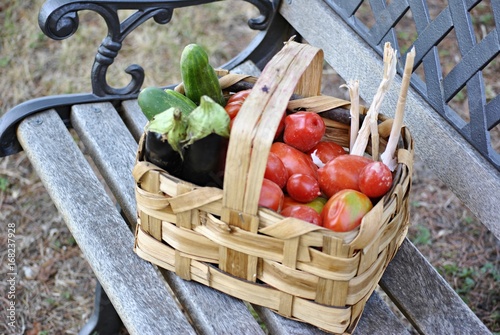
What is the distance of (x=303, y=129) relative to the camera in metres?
1.19

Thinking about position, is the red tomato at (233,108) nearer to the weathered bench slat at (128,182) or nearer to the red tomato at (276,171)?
the red tomato at (276,171)

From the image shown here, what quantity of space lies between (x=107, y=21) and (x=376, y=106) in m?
0.73

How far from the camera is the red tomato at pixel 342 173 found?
1121 millimetres

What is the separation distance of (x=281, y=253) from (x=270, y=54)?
98 cm

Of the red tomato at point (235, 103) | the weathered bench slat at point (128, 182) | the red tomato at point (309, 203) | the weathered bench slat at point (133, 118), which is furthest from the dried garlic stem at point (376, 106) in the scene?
the weathered bench slat at point (133, 118)

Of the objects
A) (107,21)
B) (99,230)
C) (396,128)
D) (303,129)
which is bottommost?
(99,230)

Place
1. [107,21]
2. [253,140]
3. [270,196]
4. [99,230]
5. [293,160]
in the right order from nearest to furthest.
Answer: [253,140] < [270,196] < [293,160] < [99,230] < [107,21]

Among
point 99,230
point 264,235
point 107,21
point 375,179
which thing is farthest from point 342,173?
point 107,21

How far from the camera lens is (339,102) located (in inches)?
49.4

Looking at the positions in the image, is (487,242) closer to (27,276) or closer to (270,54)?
(270,54)

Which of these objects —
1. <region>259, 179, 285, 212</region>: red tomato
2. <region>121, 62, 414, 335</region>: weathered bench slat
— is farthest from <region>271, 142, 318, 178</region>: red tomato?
<region>121, 62, 414, 335</region>: weathered bench slat

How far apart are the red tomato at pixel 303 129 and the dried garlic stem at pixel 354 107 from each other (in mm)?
54

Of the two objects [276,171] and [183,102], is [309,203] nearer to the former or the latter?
[276,171]

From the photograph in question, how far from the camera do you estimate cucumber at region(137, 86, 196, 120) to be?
1184 mm
